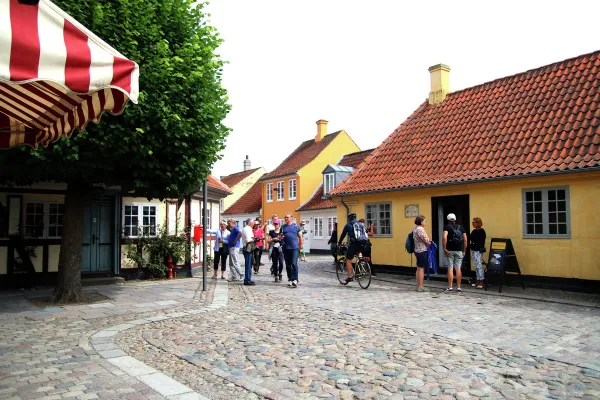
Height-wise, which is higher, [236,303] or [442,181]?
[442,181]

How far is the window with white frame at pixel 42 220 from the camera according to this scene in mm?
12688

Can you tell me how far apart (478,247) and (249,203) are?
3324 centimetres

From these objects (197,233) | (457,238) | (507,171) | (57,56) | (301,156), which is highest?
(301,156)

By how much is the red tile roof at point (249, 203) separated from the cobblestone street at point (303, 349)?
31.8 m

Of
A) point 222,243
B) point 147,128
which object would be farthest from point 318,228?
point 147,128

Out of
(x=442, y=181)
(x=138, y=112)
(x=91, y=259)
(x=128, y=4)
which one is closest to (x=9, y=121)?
(x=138, y=112)

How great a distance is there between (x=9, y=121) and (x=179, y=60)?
4.61m

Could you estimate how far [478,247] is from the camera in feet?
38.2

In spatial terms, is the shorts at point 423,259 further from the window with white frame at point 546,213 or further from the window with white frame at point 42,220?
the window with white frame at point 42,220

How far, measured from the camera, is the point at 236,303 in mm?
9805

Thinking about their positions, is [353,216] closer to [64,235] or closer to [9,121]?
[64,235]

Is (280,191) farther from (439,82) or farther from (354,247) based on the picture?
(354,247)

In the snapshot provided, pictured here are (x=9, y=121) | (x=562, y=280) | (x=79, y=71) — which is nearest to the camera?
(x=79, y=71)

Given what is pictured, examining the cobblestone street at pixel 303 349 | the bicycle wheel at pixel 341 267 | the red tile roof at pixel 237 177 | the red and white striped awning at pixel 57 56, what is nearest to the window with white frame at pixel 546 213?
the cobblestone street at pixel 303 349
